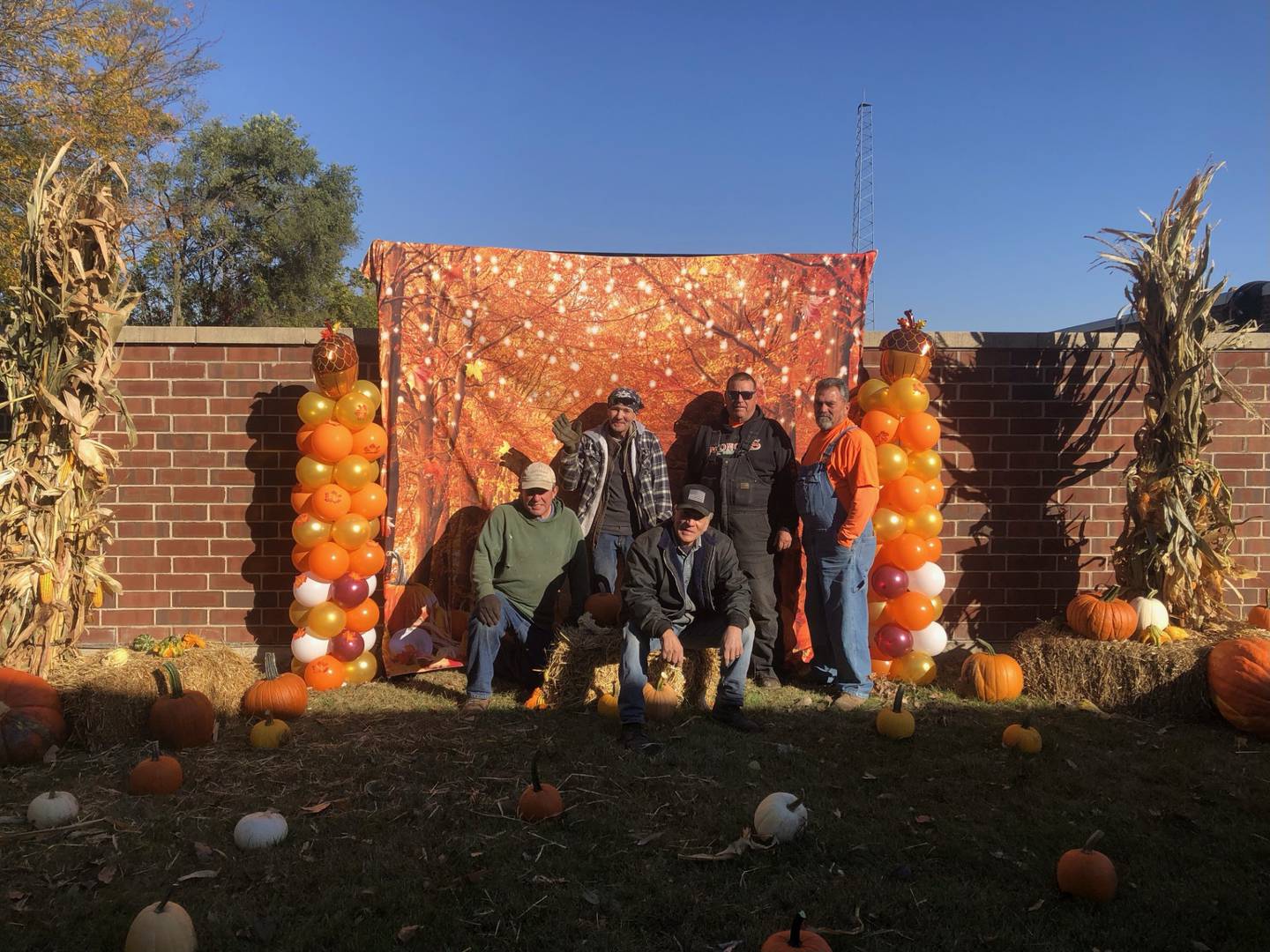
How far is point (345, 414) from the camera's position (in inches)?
234

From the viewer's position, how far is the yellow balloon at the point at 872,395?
6188mm

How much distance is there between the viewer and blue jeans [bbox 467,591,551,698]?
18.0 ft

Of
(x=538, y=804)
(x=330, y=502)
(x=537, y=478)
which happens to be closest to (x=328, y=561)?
(x=330, y=502)

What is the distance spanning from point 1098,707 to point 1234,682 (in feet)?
2.54

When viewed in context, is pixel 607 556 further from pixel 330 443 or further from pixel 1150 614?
pixel 1150 614

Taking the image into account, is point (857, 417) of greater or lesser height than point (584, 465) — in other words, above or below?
above

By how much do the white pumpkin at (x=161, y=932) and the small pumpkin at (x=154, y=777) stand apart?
1.46m

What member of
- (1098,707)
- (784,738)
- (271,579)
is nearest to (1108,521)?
(1098,707)

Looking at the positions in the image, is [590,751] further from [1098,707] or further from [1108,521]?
[1108,521]

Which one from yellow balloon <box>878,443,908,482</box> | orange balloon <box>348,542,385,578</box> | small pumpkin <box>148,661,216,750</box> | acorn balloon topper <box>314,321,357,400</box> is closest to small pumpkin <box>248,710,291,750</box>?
small pumpkin <box>148,661,216,750</box>

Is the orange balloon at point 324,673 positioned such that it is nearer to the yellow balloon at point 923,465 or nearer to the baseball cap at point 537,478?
the baseball cap at point 537,478

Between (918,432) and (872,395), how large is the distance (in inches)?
17.1

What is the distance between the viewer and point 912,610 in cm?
601

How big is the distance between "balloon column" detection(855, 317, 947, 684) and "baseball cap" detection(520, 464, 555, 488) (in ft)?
7.62
